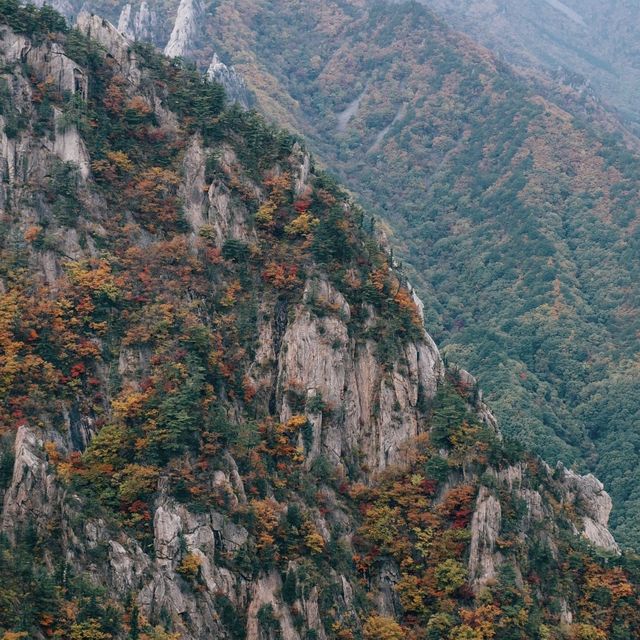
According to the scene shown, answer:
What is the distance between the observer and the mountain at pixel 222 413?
5481 centimetres

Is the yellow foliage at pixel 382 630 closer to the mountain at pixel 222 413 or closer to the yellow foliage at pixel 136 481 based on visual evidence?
the mountain at pixel 222 413

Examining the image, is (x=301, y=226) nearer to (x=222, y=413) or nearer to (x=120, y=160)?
(x=120, y=160)

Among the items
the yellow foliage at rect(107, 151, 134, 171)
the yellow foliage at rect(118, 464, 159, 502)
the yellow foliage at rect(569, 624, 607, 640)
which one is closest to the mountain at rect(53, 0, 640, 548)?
the yellow foliage at rect(569, 624, 607, 640)

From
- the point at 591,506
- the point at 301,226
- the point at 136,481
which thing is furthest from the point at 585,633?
the point at 301,226

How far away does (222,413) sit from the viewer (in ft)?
205

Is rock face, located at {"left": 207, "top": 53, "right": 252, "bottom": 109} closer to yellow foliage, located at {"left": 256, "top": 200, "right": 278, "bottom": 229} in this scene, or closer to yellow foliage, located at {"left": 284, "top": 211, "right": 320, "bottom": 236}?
yellow foliage, located at {"left": 256, "top": 200, "right": 278, "bottom": 229}

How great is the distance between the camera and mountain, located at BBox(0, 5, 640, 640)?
54.8 m

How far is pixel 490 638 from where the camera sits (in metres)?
59.3

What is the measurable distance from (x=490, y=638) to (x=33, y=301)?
31.8 metres

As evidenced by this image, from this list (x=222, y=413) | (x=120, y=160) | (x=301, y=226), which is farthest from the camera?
(x=301, y=226)

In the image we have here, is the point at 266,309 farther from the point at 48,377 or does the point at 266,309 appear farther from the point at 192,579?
the point at 192,579

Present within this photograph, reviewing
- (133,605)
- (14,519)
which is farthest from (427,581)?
(14,519)

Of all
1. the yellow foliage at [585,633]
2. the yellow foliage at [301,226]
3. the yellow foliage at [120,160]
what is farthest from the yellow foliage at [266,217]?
the yellow foliage at [585,633]

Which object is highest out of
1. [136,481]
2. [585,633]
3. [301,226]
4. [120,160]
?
[301,226]
